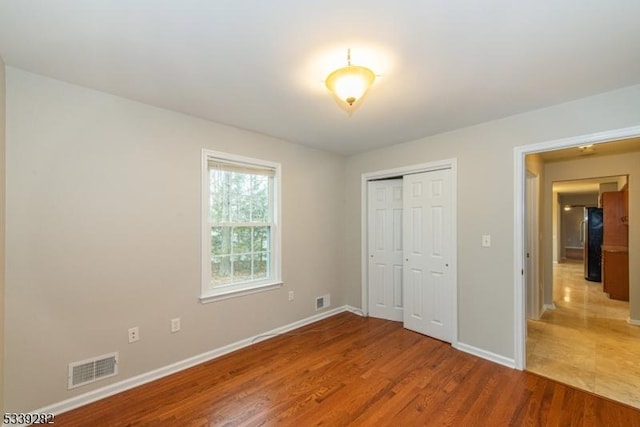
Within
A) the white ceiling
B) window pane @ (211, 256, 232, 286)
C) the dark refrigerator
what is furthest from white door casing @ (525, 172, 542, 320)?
the dark refrigerator

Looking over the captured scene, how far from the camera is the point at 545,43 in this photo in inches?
63.7

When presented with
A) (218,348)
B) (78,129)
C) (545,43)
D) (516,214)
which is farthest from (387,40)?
(218,348)

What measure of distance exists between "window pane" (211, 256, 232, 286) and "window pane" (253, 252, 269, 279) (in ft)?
1.05

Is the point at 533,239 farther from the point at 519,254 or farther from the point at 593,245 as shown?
the point at 593,245

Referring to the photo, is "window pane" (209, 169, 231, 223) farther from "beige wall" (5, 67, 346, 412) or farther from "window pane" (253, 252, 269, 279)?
"window pane" (253, 252, 269, 279)

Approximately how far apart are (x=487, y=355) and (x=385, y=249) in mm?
1661

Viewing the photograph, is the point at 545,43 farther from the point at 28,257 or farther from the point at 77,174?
the point at 28,257

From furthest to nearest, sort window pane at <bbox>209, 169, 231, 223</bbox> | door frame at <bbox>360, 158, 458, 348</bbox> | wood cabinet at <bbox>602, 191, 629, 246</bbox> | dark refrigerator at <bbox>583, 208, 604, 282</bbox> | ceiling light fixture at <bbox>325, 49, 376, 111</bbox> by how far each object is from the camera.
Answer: dark refrigerator at <bbox>583, 208, 604, 282</bbox>
wood cabinet at <bbox>602, 191, 629, 246</bbox>
door frame at <bbox>360, 158, 458, 348</bbox>
window pane at <bbox>209, 169, 231, 223</bbox>
ceiling light fixture at <bbox>325, 49, 376, 111</bbox>

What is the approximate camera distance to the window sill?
2821 mm

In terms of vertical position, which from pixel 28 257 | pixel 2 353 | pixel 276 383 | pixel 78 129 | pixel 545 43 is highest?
pixel 545 43

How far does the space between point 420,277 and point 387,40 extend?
9.06 feet

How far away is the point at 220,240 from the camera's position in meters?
3.03

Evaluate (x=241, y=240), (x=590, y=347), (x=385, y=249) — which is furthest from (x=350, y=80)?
(x=590, y=347)

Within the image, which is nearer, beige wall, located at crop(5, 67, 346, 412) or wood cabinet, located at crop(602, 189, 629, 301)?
beige wall, located at crop(5, 67, 346, 412)
